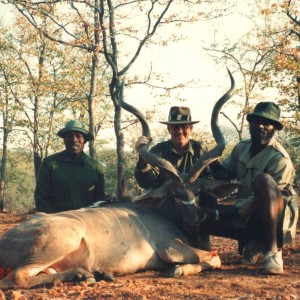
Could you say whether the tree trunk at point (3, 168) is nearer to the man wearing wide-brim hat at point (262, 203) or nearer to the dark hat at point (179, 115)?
the dark hat at point (179, 115)

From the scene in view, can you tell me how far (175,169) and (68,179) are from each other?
1.76 m

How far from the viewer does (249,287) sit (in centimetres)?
454

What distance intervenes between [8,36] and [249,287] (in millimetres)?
24302

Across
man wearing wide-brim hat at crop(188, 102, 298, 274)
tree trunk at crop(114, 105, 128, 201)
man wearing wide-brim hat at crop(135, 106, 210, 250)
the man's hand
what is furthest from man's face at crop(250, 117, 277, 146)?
tree trunk at crop(114, 105, 128, 201)

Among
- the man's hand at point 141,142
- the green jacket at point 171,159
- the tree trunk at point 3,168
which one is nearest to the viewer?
the man's hand at point 141,142

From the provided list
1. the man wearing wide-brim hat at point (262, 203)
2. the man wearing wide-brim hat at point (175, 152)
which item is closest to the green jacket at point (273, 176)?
the man wearing wide-brim hat at point (262, 203)

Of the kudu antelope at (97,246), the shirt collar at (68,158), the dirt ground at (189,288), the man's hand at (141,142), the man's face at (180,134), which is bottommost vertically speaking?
the dirt ground at (189,288)

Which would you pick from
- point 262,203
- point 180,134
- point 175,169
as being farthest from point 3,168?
point 262,203

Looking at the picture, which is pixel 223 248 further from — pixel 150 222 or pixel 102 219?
pixel 102 219

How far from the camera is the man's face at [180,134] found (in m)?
6.21

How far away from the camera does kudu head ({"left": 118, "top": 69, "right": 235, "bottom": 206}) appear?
5758 mm

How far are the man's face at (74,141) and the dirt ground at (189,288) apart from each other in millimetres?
2208

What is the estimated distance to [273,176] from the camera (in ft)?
18.2

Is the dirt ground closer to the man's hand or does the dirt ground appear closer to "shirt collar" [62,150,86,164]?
the man's hand
